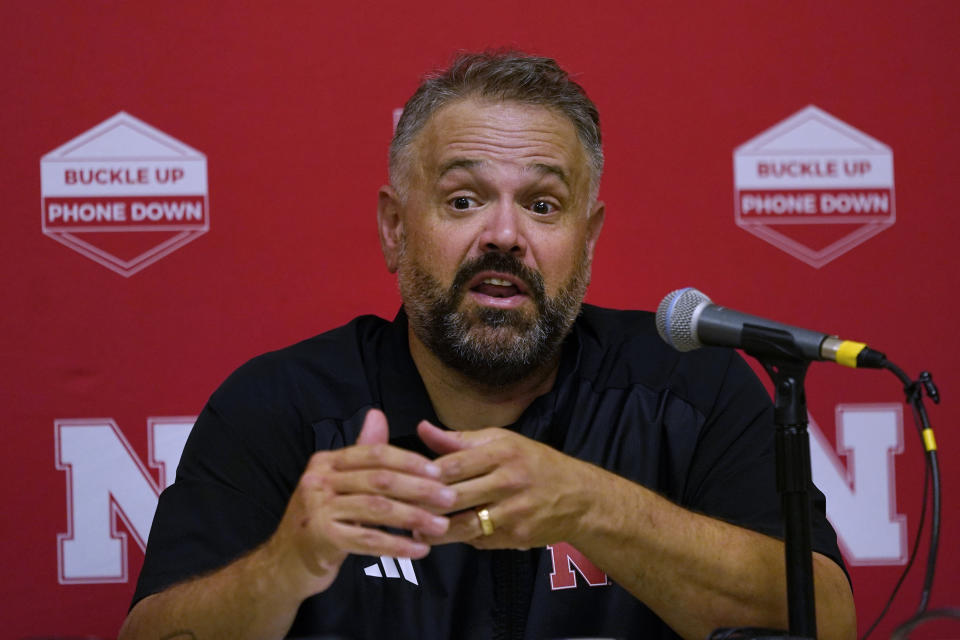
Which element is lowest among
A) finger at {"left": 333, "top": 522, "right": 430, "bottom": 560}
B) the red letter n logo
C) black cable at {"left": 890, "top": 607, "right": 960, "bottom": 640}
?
the red letter n logo

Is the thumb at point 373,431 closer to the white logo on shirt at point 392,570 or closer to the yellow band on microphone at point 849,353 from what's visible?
the white logo on shirt at point 392,570

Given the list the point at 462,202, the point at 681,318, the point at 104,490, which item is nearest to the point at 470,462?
the point at 681,318

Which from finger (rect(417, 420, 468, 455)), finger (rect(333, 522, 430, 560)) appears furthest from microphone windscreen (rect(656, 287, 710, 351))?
finger (rect(333, 522, 430, 560))

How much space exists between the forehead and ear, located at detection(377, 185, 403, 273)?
4.9 inches

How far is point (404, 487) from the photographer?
122cm

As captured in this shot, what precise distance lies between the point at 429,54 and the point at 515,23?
201 millimetres

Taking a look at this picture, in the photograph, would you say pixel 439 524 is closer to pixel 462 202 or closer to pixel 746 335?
pixel 746 335

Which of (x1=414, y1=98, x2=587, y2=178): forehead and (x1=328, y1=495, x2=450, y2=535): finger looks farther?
(x1=414, y1=98, x2=587, y2=178): forehead

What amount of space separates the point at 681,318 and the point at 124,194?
138cm

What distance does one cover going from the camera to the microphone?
1142 millimetres

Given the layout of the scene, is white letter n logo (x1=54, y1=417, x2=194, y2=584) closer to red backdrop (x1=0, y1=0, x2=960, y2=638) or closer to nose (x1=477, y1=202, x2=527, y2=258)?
red backdrop (x1=0, y1=0, x2=960, y2=638)

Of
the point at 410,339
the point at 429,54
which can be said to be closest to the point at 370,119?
the point at 429,54

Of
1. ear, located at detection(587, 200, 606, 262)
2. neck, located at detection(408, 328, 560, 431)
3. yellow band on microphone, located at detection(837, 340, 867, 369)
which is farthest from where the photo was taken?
ear, located at detection(587, 200, 606, 262)

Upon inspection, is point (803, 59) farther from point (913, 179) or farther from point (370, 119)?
point (370, 119)
